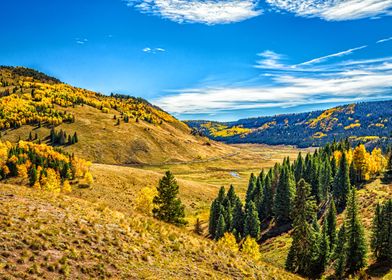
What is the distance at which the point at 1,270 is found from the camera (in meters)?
14.0

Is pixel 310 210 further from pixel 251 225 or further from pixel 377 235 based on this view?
pixel 251 225

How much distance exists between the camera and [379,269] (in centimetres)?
5284

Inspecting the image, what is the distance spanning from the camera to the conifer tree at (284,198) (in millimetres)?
94125

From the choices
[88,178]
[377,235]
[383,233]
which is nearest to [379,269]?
[377,235]

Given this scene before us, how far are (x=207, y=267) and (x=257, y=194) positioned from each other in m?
89.2

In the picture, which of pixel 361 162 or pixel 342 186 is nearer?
pixel 342 186

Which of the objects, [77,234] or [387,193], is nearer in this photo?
[77,234]

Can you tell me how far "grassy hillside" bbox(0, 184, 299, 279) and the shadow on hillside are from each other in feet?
115

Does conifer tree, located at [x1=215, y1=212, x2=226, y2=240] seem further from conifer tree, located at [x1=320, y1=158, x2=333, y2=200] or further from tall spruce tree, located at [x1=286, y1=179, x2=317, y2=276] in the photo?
conifer tree, located at [x1=320, y1=158, x2=333, y2=200]

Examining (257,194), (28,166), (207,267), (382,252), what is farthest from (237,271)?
(28,166)

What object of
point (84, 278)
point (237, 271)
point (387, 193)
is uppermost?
point (84, 278)

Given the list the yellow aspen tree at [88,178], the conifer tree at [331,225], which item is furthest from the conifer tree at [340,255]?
the yellow aspen tree at [88,178]

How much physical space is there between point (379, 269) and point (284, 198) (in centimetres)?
4251

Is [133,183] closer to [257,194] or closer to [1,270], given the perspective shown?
[257,194]
